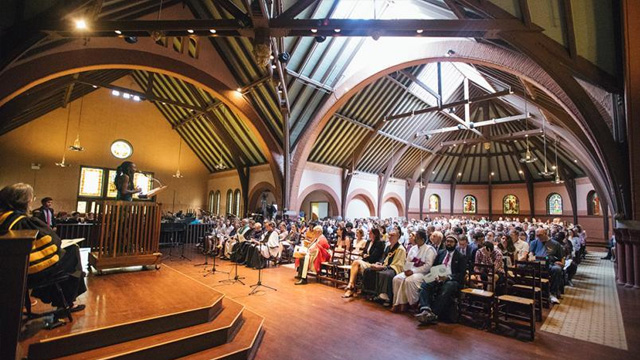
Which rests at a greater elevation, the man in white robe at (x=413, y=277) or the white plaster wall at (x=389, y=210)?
the white plaster wall at (x=389, y=210)

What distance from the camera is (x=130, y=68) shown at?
8.35 m

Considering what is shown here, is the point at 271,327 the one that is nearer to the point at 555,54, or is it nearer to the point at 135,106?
the point at 555,54

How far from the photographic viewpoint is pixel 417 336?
3.49 meters

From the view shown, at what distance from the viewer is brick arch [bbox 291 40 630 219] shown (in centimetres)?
560

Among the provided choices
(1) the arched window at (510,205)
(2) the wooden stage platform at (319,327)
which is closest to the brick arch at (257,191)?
(2) the wooden stage platform at (319,327)

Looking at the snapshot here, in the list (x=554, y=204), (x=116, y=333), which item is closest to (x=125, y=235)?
(x=116, y=333)

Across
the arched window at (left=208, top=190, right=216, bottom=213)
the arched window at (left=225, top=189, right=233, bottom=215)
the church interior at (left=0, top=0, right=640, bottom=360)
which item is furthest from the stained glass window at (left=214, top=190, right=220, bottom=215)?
the church interior at (left=0, top=0, right=640, bottom=360)

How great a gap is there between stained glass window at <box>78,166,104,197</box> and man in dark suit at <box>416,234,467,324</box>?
15.8 meters

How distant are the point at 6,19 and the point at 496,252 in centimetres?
904

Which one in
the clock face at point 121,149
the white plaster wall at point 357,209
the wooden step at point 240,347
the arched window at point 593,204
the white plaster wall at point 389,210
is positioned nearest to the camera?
the wooden step at point 240,347

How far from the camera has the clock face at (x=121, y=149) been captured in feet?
48.6

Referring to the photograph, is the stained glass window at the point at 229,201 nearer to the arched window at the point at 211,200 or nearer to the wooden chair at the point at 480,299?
the arched window at the point at 211,200

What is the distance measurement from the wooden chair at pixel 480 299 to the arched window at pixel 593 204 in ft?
55.3

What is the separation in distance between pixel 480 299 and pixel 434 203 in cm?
1911
